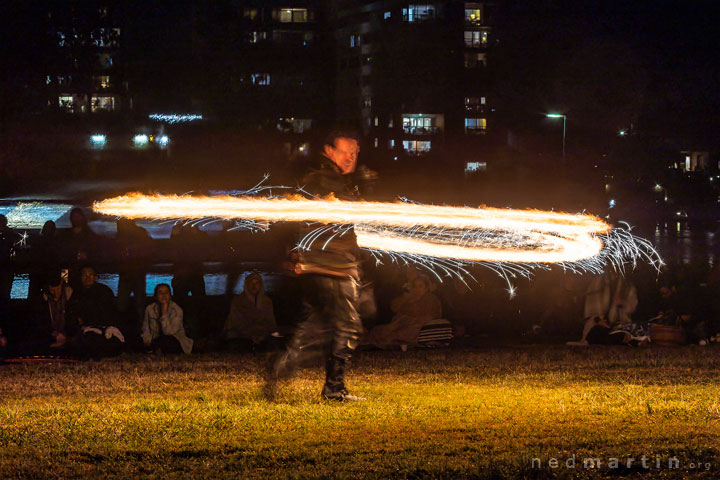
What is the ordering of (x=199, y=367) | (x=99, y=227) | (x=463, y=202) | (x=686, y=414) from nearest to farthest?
1. (x=686, y=414)
2. (x=199, y=367)
3. (x=99, y=227)
4. (x=463, y=202)

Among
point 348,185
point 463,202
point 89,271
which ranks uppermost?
point 348,185

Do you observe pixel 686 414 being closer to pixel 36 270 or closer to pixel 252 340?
pixel 252 340

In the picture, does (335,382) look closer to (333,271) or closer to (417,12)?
(333,271)

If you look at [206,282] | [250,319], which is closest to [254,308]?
[250,319]

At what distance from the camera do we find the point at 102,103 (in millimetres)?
93500

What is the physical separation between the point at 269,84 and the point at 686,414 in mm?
70309

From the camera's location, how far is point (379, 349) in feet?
40.6

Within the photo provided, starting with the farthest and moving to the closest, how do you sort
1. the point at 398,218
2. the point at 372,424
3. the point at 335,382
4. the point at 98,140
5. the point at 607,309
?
the point at 98,140 → the point at 607,309 → the point at 398,218 → the point at 335,382 → the point at 372,424

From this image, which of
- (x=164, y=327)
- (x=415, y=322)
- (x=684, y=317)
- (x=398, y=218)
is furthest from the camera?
(x=684, y=317)

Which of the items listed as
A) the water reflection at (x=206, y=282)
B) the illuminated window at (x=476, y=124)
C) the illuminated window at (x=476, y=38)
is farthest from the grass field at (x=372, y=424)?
the illuminated window at (x=476, y=38)

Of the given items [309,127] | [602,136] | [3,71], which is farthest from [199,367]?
[309,127]

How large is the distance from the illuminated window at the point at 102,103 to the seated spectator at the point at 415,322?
7299 cm

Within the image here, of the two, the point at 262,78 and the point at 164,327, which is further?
the point at 262,78

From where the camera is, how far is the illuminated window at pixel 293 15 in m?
84.1
